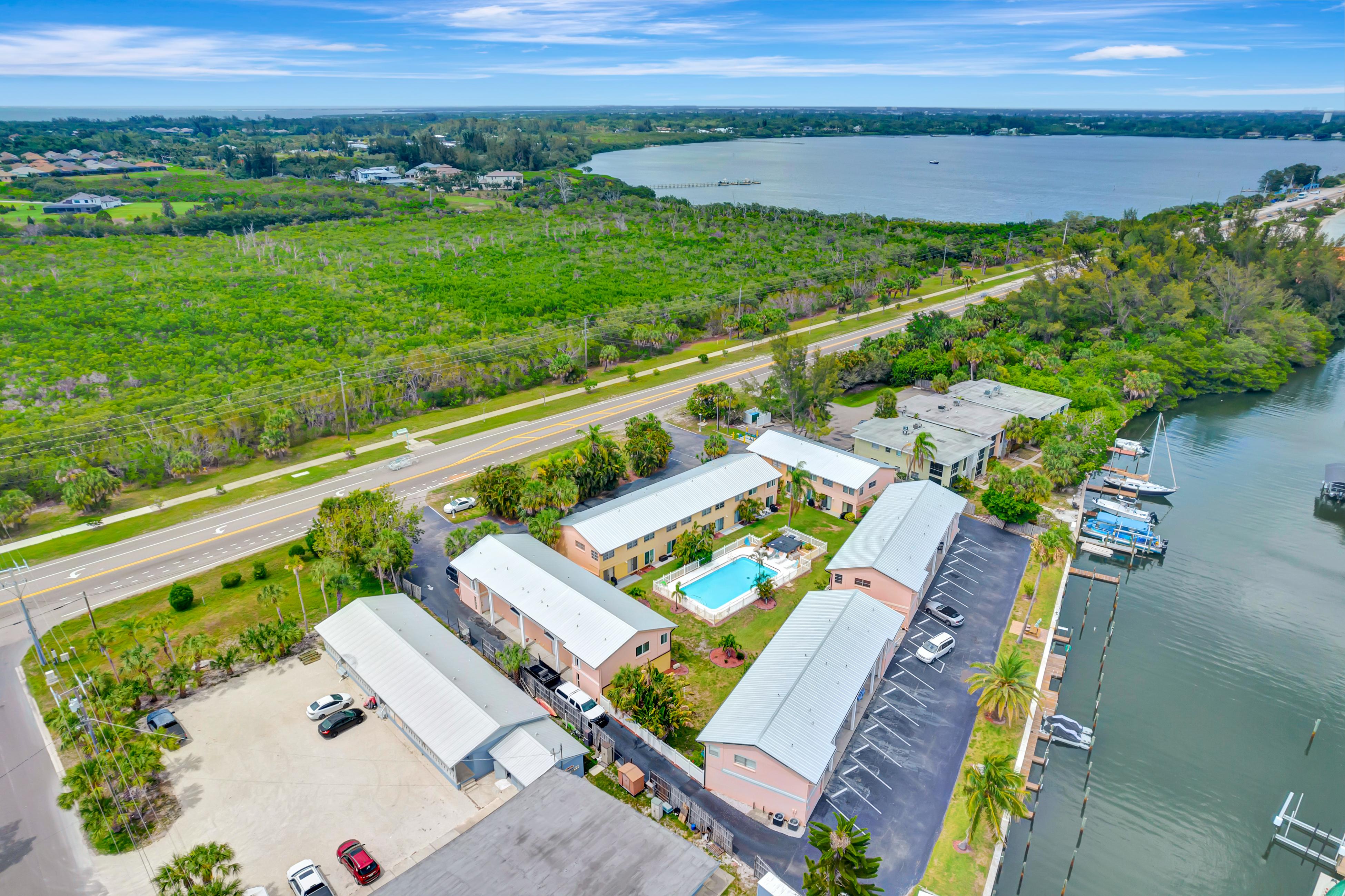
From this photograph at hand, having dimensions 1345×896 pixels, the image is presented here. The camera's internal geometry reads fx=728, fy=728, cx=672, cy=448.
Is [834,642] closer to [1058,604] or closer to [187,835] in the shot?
[1058,604]

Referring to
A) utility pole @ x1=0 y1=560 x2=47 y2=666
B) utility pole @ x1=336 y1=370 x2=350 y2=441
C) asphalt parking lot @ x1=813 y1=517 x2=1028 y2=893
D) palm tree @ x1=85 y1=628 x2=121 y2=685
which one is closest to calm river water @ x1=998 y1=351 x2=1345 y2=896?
asphalt parking lot @ x1=813 y1=517 x2=1028 y2=893

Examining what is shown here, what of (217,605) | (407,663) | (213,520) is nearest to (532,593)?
(407,663)

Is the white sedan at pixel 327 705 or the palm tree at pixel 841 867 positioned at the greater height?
the palm tree at pixel 841 867

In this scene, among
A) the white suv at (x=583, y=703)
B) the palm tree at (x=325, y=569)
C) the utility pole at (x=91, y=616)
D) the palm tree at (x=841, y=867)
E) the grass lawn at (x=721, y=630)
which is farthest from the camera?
the utility pole at (x=91, y=616)

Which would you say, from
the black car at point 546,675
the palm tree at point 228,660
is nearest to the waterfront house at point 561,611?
the black car at point 546,675

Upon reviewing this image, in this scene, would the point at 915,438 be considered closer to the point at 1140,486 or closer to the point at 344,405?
the point at 1140,486

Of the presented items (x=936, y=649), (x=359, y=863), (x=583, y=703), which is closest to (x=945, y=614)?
(x=936, y=649)

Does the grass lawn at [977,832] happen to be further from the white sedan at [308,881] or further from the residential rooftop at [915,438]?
the white sedan at [308,881]
